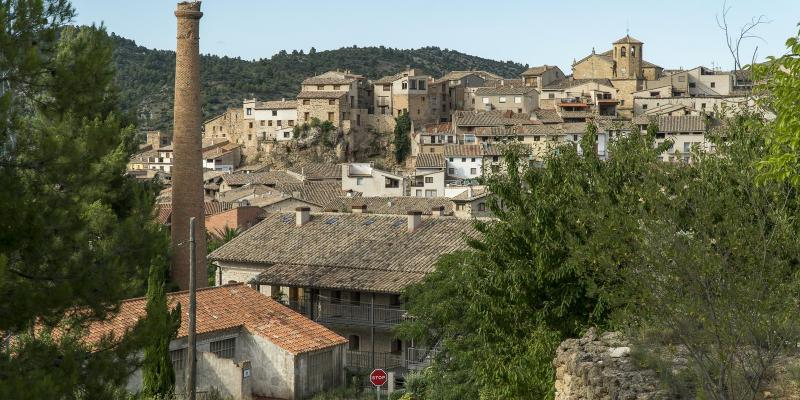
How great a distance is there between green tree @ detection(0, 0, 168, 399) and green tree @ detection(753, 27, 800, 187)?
21.0 feet

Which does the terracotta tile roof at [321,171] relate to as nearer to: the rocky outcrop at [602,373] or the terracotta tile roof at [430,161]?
the terracotta tile roof at [430,161]

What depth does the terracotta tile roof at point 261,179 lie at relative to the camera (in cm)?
7662

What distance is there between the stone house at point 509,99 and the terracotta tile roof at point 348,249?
6261 cm

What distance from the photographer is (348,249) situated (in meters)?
36.5

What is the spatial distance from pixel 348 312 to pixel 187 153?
854 cm

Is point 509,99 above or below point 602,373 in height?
above

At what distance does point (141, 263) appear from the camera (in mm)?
12320

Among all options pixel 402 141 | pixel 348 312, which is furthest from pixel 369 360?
pixel 402 141

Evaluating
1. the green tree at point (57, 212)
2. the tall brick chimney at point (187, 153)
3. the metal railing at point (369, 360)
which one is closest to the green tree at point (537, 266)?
the green tree at point (57, 212)

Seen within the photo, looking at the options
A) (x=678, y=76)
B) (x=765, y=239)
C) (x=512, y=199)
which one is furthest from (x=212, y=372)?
(x=678, y=76)

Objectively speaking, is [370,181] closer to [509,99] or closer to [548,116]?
[548,116]

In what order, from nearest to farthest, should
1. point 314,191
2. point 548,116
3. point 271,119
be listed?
point 314,191
point 548,116
point 271,119

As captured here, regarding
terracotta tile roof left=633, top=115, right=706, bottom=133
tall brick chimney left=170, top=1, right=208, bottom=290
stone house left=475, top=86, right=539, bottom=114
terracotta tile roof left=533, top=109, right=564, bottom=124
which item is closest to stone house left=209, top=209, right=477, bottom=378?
tall brick chimney left=170, top=1, right=208, bottom=290

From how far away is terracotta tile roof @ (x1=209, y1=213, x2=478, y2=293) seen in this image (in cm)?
3366
